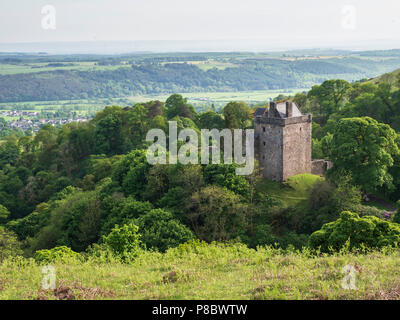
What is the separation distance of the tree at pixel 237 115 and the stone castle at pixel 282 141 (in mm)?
15455

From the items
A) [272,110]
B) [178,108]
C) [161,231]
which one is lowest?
[161,231]

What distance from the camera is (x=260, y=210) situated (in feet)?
119

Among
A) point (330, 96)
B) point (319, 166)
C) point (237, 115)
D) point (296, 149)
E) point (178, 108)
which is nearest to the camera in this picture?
point (296, 149)

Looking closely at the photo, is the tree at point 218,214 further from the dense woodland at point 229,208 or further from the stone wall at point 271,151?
the stone wall at point 271,151

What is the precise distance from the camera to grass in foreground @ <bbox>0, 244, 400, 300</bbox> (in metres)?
14.9

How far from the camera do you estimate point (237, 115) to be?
59.1 meters

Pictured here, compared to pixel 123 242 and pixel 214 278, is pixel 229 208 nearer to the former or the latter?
pixel 123 242

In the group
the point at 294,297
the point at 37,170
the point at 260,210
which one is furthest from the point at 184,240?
the point at 37,170

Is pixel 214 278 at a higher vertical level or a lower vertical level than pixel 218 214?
higher

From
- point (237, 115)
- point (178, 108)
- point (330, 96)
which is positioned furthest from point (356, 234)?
point (178, 108)

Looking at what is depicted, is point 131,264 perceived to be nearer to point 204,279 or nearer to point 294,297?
point 204,279

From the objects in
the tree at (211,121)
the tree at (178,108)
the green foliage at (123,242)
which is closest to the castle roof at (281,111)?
the tree at (211,121)

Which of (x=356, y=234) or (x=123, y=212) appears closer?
(x=356, y=234)

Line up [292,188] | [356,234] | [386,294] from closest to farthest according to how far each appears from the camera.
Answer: [386,294] < [356,234] < [292,188]
